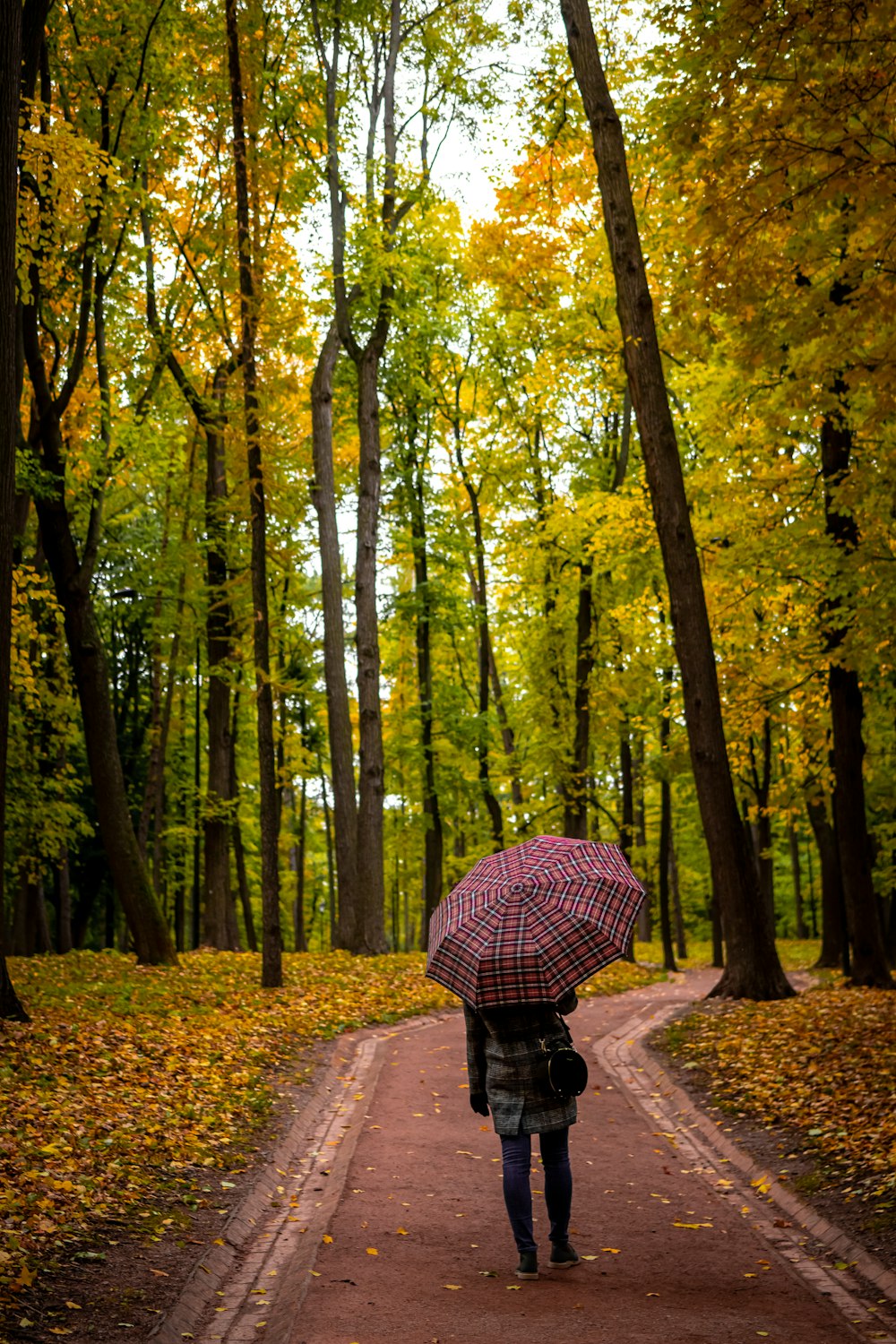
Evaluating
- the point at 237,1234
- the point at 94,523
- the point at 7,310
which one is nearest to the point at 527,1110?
the point at 237,1234

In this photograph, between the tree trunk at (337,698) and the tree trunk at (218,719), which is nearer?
the tree trunk at (337,698)

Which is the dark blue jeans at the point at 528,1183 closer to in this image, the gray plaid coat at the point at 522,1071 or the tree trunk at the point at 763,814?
the gray plaid coat at the point at 522,1071

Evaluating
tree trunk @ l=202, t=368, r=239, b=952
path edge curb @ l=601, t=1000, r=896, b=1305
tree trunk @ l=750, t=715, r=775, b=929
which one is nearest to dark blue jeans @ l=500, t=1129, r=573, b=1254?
path edge curb @ l=601, t=1000, r=896, b=1305

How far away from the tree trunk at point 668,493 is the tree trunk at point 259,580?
4.45 metres

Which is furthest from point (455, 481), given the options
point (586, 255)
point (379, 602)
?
point (586, 255)

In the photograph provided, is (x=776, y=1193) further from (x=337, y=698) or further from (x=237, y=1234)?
(x=337, y=698)

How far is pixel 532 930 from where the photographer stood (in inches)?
211

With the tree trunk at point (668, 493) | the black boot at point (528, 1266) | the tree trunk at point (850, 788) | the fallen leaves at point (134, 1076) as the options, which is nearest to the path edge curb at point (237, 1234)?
the fallen leaves at point (134, 1076)

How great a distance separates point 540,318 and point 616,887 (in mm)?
21162

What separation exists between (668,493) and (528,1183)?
9712 millimetres

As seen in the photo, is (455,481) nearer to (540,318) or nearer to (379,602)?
(379,602)

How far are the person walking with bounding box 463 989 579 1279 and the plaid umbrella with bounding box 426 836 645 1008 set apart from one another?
199 millimetres

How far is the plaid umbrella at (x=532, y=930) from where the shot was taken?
530cm

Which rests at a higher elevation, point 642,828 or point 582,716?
point 582,716
